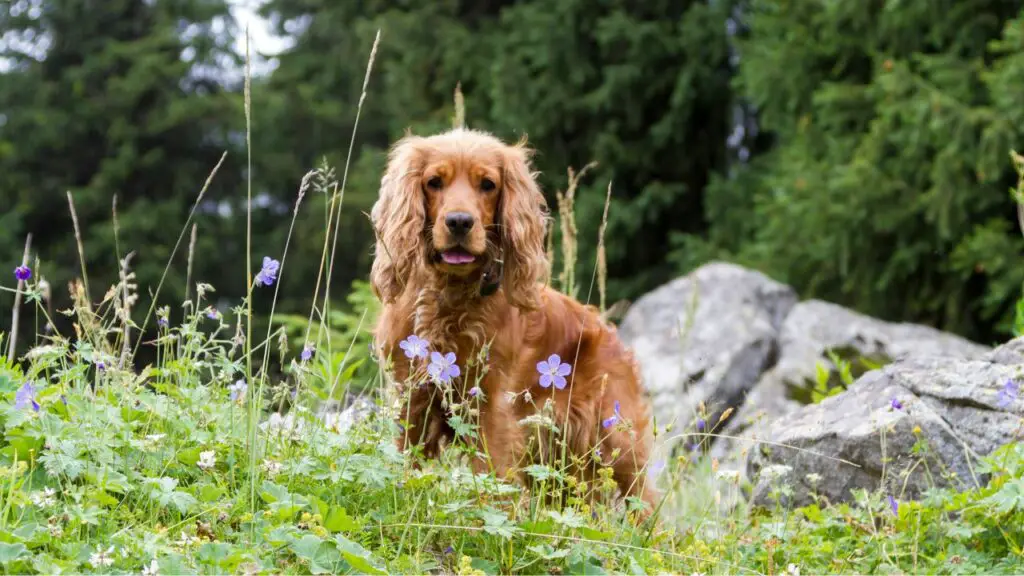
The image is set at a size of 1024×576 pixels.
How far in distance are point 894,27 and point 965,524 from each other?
5.92m

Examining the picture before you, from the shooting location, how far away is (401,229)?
341cm

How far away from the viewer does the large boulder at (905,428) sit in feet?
11.1

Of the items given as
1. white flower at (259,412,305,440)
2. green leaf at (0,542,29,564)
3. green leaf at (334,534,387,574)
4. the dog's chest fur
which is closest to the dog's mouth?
the dog's chest fur

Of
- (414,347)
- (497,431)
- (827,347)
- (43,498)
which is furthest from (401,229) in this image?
(827,347)

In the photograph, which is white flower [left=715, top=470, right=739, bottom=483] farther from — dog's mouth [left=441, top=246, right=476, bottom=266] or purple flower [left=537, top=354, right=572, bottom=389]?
dog's mouth [left=441, top=246, right=476, bottom=266]

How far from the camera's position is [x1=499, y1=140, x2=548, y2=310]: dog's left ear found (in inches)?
133

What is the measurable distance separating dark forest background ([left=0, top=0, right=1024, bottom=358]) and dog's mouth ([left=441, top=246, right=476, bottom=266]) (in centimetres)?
72

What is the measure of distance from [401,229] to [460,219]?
0.23 metres

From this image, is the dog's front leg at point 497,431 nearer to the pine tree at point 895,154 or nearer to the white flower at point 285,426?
the white flower at point 285,426

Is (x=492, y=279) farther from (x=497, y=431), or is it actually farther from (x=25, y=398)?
(x=25, y=398)

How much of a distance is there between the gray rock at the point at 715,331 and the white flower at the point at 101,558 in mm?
4267

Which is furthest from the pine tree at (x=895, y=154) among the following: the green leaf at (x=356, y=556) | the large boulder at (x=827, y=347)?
the green leaf at (x=356, y=556)

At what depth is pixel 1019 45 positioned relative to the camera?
6.76 meters

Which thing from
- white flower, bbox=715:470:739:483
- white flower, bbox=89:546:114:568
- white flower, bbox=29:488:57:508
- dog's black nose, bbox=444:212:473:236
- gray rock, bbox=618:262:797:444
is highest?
dog's black nose, bbox=444:212:473:236
